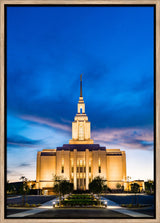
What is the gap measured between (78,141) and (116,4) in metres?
93.7

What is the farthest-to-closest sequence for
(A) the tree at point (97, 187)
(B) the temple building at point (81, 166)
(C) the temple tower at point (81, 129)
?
1. (C) the temple tower at point (81, 129)
2. (B) the temple building at point (81, 166)
3. (A) the tree at point (97, 187)

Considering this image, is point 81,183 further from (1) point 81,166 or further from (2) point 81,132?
(2) point 81,132

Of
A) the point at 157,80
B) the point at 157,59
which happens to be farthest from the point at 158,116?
the point at 157,59

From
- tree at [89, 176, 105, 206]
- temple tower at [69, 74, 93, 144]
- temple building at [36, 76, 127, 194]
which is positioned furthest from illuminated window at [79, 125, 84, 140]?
tree at [89, 176, 105, 206]

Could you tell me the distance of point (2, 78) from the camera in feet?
44.5

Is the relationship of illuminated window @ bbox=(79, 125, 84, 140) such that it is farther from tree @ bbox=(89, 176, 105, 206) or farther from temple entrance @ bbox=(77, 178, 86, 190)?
tree @ bbox=(89, 176, 105, 206)

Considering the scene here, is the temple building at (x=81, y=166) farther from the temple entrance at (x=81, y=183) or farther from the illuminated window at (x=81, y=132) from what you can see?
the illuminated window at (x=81, y=132)

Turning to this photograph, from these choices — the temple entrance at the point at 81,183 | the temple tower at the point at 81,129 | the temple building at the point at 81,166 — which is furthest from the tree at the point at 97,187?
the temple tower at the point at 81,129

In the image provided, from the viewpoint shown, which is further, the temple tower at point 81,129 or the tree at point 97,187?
the temple tower at point 81,129

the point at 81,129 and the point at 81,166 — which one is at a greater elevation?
the point at 81,129

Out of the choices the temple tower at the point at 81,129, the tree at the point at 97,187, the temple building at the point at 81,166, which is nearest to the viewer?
the tree at the point at 97,187

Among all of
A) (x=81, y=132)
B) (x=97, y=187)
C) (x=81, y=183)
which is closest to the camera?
(x=97, y=187)

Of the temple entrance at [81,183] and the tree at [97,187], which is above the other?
the tree at [97,187]

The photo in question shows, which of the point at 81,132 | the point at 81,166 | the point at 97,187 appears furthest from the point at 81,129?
the point at 97,187
